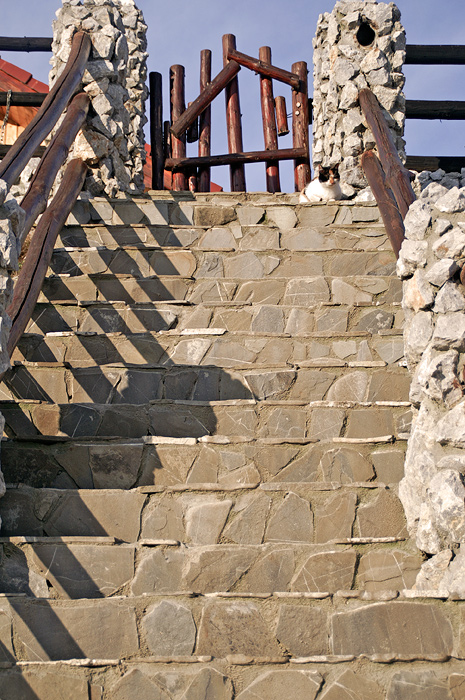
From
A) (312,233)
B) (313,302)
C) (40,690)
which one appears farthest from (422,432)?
(312,233)

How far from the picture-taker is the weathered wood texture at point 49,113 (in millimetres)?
4039

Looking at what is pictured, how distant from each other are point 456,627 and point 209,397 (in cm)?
196

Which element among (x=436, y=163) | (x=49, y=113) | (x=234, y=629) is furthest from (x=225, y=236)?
(x=436, y=163)

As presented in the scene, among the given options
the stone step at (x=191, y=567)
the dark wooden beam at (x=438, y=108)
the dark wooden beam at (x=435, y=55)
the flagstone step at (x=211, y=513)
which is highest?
the dark wooden beam at (x=435, y=55)

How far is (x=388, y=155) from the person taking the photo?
5.58 meters

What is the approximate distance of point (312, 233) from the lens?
599 centimetres

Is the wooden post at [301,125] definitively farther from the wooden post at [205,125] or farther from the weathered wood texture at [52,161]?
the weathered wood texture at [52,161]

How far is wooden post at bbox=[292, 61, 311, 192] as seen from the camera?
9.59 m

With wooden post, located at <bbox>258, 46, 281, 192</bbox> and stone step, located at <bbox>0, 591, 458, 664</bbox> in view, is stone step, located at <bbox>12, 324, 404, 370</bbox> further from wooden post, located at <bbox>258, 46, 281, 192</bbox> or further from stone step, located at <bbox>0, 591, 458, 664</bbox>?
wooden post, located at <bbox>258, 46, 281, 192</bbox>

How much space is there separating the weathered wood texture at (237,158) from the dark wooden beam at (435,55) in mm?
1688

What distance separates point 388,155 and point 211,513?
3336 millimetres

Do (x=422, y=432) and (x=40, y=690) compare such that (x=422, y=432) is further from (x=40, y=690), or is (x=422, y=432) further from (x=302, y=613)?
(x=40, y=690)

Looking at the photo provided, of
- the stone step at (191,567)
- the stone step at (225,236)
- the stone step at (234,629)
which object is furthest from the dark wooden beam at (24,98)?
the stone step at (234,629)

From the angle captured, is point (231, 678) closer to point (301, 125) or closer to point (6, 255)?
point (6, 255)
